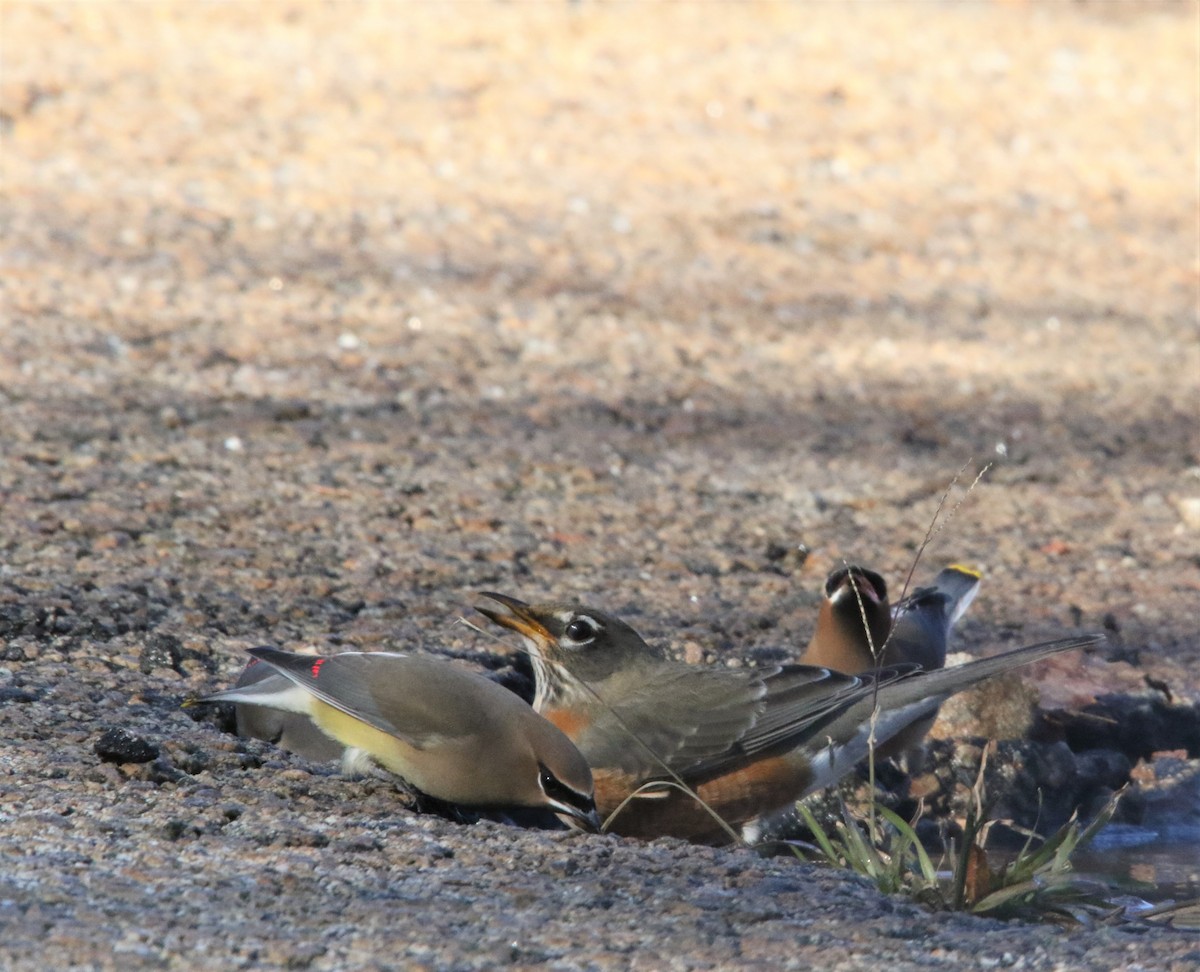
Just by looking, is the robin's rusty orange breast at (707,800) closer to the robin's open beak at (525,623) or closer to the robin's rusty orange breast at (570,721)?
the robin's rusty orange breast at (570,721)

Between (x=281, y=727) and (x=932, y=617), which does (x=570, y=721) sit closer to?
(x=281, y=727)

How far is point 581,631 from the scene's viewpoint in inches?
189

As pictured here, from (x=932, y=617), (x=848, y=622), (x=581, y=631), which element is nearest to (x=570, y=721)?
(x=581, y=631)

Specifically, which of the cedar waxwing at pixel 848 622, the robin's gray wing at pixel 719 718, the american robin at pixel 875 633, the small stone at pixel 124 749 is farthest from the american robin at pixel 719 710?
the small stone at pixel 124 749

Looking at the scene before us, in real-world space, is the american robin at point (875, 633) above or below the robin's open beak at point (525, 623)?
below

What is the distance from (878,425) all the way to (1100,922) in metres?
4.46

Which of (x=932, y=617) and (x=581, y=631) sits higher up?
(x=581, y=631)

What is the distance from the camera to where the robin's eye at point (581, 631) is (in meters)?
4.80

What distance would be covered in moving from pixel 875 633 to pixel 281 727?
74.5 inches

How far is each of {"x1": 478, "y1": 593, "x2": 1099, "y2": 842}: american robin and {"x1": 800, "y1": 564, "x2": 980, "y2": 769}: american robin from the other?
0.71 feet

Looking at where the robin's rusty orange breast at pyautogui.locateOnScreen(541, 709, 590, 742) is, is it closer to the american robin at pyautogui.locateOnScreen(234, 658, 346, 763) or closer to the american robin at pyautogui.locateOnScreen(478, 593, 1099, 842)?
the american robin at pyautogui.locateOnScreen(478, 593, 1099, 842)

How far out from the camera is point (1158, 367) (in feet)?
30.4

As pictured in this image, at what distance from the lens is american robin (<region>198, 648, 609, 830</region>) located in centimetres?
407

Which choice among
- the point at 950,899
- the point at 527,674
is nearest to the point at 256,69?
the point at 527,674
